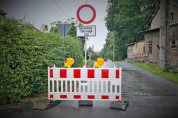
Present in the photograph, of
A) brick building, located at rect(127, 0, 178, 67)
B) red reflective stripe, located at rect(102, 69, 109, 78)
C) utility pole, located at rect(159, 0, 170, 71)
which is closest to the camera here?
red reflective stripe, located at rect(102, 69, 109, 78)

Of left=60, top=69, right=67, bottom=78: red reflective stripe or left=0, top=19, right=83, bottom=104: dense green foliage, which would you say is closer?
left=60, top=69, right=67, bottom=78: red reflective stripe

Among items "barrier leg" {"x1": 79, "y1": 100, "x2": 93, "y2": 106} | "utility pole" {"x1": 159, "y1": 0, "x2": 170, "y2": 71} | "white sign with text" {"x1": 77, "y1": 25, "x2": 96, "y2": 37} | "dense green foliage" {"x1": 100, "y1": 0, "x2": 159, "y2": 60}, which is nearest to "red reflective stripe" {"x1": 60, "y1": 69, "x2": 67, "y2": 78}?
"barrier leg" {"x1": 79, "y1": 100, "x2": 93, "y2": 106}

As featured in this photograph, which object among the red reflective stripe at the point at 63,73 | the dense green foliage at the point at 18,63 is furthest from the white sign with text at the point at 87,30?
the red reflective stripe at the point at 63,73

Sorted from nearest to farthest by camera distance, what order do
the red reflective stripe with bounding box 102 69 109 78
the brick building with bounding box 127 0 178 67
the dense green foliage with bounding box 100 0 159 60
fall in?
1. the red reflective stripe with bounding box 102 69 109 78
2. the brick building with bounding box 127 0 178 67
3. the dense green foliage with bounding box 100 0 159 60

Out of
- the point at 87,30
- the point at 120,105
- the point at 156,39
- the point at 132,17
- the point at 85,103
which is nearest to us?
the point at 120,105

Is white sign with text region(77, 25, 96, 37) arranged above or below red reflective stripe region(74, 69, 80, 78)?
above

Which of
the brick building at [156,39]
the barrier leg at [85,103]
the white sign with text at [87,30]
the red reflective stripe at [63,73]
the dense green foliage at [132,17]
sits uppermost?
the dense green foliage at [132,17]

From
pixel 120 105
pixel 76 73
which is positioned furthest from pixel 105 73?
pixel 120 105

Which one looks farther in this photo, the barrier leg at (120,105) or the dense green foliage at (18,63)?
the dense green foliage at (18,63)

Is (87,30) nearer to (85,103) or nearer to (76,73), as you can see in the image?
(76,73)

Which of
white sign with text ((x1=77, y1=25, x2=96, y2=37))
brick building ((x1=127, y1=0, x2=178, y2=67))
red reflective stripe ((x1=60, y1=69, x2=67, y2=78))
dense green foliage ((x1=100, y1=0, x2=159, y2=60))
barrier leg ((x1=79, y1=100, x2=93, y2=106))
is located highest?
dense green foliage ((x1=100, y1=0, x2=159, y2=60))

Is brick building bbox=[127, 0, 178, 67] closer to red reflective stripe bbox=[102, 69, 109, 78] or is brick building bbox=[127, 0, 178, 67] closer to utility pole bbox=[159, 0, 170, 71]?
utility pole bbox=[159, 0, 170, 71]

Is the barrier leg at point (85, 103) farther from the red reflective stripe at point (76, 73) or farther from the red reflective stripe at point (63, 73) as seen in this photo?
the red reflective stripe at point (63, 73)

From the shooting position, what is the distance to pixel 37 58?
549cm
